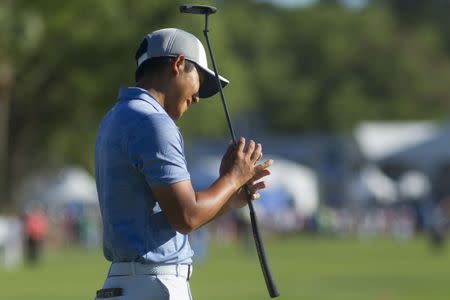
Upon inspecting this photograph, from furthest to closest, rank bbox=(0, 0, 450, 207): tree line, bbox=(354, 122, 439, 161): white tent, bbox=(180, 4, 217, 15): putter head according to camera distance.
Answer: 1. bbox=(354, 122, 439, 161): white tent
2. bbox=(0, 0, 450, 207): tree line
3. bbox=(180, 4, 217, 15): putter head

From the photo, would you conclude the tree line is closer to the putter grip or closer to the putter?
the putter

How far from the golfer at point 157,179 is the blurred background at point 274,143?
19722mm

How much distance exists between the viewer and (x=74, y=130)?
68562mm

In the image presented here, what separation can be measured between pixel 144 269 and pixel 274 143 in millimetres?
115178

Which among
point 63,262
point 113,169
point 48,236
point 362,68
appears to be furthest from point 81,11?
point 362,68

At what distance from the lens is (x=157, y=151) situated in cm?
657

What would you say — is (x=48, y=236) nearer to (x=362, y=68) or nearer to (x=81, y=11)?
(x=81, y=11)

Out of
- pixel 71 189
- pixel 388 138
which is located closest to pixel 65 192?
pixel 71 189

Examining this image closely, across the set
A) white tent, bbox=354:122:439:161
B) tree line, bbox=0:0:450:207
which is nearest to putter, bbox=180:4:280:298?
tree line, bbox=0:0:450:207

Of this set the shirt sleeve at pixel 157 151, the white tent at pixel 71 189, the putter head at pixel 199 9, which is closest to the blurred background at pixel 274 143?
the white tent at pixel 71 189

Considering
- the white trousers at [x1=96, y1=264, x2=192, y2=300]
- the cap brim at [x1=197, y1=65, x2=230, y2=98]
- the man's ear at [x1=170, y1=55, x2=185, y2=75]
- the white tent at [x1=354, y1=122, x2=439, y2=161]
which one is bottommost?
the white trousers at [x1=96, y1=264, x2=192, y2=300]

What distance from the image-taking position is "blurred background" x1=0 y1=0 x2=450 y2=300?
40062 millimetres

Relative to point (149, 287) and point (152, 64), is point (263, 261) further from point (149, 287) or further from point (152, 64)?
point (152, 64)

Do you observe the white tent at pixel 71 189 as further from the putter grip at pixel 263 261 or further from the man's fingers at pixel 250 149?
the man's fingers at pixel 250 149
